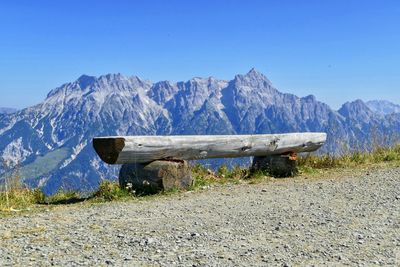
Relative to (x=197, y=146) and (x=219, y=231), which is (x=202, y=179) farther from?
(x=219, y=231)

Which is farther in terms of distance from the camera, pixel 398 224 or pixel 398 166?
pixel 398 166

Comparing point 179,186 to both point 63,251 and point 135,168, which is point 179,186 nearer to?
point 135,168

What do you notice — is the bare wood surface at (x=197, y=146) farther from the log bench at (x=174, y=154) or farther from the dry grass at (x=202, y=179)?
the dry grass at (x=202, y=179)

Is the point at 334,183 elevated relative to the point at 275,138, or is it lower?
lower

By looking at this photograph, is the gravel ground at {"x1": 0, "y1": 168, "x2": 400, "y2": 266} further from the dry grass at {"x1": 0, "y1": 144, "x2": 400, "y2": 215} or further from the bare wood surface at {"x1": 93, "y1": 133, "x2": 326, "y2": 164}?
the bare wood surface at {"x1": 93, "y1": 133, "x2": 326, "y2": 164}

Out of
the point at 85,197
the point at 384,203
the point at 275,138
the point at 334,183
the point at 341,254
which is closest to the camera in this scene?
the point at 341,254

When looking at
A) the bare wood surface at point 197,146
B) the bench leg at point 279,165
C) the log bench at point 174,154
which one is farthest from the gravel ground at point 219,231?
the bench leg at point 279,165

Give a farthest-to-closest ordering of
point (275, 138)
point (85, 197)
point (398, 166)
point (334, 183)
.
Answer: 1. point (398, 166)
2. point (275, 138)
3. point (334, 183)
4. point (85, 197)

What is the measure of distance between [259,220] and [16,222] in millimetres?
3617

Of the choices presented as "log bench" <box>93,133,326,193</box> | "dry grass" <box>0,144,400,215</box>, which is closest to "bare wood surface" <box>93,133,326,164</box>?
"log bench" <box>93,133,326,193</box>

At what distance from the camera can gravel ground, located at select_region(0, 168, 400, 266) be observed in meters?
5.18

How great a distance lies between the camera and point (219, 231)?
649 centimetres

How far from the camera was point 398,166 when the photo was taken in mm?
13461

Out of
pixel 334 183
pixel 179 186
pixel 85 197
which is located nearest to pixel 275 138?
pixel 334 183
